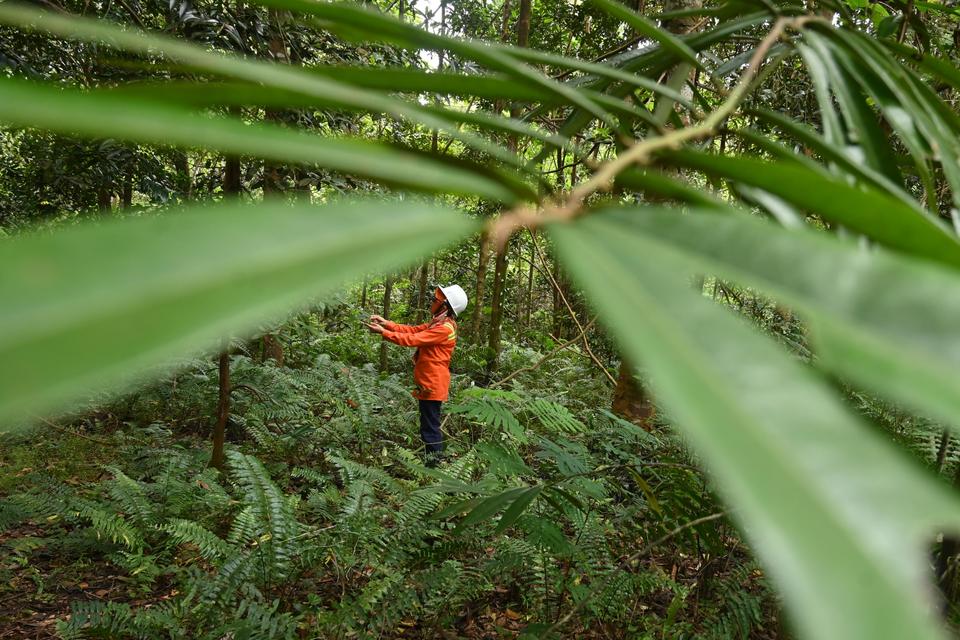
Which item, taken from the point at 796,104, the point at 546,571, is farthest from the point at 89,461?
the point at 796,104

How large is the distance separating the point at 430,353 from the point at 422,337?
140mm

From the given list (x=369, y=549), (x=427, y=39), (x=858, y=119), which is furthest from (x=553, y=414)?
(x=427, y=39)

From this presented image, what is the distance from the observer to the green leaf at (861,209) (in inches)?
10.1

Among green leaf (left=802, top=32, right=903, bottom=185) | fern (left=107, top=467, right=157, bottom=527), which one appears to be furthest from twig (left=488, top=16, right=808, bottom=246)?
fern (left=107, top=467, right=157, bottom=527)

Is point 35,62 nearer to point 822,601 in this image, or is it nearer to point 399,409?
point 399,409

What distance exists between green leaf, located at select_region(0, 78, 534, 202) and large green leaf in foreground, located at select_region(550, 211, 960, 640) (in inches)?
3.8

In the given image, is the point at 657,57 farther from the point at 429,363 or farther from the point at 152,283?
the point at 429,363

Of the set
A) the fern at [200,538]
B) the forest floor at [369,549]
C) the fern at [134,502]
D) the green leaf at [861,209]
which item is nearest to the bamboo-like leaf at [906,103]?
the green leaf at [861,209]

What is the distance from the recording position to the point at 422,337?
409cm

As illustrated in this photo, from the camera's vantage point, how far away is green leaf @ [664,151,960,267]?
256mm

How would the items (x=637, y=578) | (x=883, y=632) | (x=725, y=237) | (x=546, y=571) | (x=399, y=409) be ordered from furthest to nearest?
(x=399, y=409) → (x=546, y=571) → (x=637, y=578) → (x=725, y=237) → (x=883, y=632)

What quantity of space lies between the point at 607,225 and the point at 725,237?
0.05 m

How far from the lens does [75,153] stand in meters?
3.35

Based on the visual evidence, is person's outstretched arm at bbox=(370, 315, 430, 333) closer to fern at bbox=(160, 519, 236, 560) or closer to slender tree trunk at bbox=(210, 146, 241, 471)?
slender tree trunk at bbox=(210, 146, 241, 471)
